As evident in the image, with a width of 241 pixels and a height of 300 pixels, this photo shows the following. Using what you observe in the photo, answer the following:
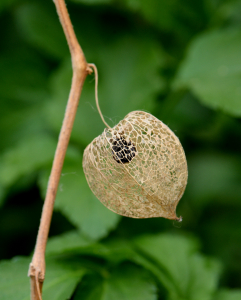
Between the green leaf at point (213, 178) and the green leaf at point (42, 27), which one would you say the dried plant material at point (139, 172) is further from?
the green leaf at point (42, 27)

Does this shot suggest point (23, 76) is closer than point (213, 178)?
No

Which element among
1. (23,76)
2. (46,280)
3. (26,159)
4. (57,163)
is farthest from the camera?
(23,76)

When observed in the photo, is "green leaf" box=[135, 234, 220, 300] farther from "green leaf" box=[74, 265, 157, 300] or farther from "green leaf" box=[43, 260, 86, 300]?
"green leaf" box=[43, 260, 86, 300]

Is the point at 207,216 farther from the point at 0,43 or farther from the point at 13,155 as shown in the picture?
the point at 0,43

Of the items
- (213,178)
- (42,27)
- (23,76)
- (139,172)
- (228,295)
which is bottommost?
(228,295)

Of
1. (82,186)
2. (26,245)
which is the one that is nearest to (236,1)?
(82,186)

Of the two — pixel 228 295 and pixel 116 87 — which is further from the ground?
pixel 116 87

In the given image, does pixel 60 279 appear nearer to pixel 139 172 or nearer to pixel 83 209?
pixel 83 209

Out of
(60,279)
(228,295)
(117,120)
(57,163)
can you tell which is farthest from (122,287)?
(117,120)
